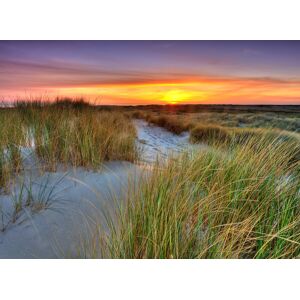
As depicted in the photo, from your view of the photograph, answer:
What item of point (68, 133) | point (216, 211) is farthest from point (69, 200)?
point (216, 211)

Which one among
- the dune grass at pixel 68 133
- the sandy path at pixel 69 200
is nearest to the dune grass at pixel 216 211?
the sandy path at pixel 69 200

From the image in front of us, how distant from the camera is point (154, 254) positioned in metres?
1.39

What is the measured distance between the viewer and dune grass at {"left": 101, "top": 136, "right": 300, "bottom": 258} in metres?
1.38

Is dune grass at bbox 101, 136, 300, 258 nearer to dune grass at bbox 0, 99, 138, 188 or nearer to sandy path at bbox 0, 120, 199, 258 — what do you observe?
sandy path at bbox 0, 120, 199, 258

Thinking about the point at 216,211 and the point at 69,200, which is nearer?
the point at 216,211

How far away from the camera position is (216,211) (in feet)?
4.56

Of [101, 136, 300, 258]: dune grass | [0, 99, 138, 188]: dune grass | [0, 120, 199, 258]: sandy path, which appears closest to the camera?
[101, 136, 300, 258]: dune grass

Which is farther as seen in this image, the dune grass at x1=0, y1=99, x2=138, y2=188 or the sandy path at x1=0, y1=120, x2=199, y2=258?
the dune grass at x1=0, y1=99, x2=138, y2=188

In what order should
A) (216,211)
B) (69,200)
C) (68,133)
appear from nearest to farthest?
(216,211), (69,200), (68,133)

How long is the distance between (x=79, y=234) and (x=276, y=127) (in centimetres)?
145

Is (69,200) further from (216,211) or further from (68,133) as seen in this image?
(216,211)

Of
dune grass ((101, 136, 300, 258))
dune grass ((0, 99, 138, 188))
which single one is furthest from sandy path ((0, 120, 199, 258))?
dune grass ((101, 136, 300, 258))
